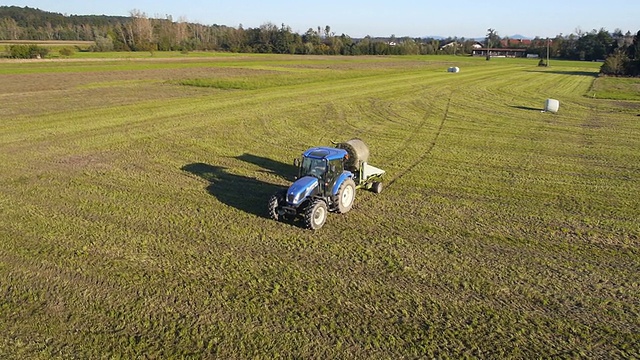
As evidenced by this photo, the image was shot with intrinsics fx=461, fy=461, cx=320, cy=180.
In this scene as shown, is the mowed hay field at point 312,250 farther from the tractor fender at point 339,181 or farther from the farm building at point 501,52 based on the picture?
the farm building at point 501,52

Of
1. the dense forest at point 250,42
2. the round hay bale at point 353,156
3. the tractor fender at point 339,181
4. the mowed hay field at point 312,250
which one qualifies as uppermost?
the dense forest at point 250,42

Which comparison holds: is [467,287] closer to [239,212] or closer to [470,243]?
[470,243]

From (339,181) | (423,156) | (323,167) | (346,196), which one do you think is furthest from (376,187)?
(423,156)

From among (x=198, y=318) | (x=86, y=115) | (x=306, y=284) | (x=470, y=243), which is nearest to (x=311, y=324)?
(x=306, y=284)

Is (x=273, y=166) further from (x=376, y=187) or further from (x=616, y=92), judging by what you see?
(x=616, y=92)

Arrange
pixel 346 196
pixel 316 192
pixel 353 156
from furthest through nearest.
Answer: pixel 353 156 < pixel 346 196 < pixel 316 192

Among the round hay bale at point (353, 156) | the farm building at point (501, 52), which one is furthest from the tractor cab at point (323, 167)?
the farm building at point (501, 52)

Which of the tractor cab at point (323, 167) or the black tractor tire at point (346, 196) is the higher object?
the tractor cab at point (323, 167)

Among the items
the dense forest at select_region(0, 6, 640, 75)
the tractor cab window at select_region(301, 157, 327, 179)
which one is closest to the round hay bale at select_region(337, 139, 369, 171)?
the tractor cab window at select_region(301, 157, 327, 179)
